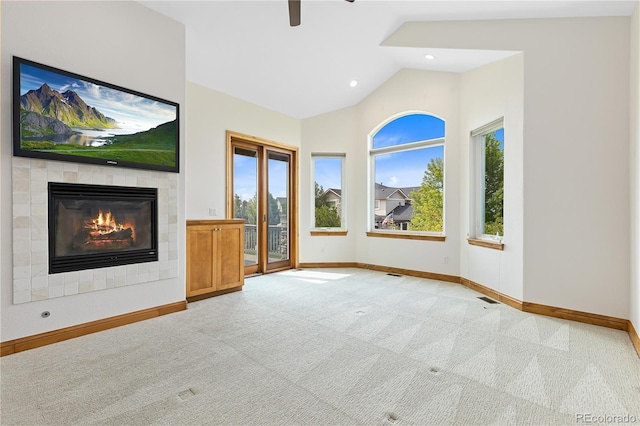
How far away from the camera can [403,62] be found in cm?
501

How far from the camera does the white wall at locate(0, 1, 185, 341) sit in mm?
2492

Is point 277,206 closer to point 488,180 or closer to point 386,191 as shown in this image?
point 386,191

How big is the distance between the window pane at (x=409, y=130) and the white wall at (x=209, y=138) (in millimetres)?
2302

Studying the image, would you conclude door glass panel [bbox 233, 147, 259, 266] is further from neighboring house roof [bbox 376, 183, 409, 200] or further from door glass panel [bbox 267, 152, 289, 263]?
neighboring house roof [bbox 376, 183, 409, 200]

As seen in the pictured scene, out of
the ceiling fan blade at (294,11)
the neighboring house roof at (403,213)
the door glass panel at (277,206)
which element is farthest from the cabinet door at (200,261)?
the neighboring house roof at (403,213)

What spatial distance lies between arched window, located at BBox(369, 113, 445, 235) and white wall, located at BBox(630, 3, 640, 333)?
95.8 inches

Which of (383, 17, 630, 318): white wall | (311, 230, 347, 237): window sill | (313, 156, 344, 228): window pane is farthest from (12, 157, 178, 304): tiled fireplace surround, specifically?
(383, 17, 630, 318): white wall

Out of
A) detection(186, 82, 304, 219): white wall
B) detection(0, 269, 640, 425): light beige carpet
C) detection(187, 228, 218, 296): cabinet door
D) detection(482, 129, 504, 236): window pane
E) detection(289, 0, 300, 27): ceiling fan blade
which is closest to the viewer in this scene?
detection(0, 269, 640, 425): light beige carpet

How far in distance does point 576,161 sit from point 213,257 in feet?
13.9

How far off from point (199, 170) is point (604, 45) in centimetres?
487

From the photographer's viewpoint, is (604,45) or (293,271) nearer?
(604,45)

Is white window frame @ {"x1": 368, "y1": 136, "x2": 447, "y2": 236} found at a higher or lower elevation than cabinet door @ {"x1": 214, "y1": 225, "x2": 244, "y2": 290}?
higher

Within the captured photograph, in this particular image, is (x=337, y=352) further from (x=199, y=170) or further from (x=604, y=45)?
(x=604, y=45)

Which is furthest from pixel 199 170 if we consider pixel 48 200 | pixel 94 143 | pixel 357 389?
pixel 357 389
